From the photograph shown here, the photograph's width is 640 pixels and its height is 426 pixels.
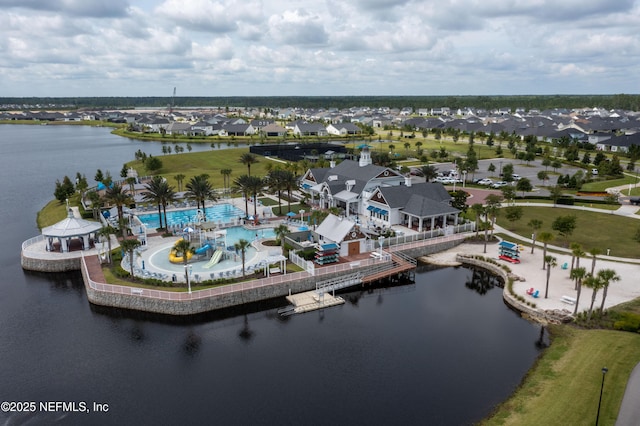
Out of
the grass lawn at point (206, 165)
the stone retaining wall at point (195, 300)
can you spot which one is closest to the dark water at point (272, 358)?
the stone retaining wall at point (195, 300)

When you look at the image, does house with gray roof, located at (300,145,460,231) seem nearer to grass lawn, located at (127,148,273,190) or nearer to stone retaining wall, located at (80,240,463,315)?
stone retaining wall, located at (80,240,463,315)

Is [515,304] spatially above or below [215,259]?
below

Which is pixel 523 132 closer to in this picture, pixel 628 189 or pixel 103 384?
pixel 628 189

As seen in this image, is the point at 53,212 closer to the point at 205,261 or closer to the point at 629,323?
the point at 205,261

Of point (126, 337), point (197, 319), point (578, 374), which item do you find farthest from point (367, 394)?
point (126, 337)

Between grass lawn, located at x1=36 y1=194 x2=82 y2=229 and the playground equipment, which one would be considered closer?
the playground equipment

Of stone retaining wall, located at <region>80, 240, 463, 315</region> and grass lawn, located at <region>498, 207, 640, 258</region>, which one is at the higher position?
grass lawn, located at <region>498, 207, 640, 258</region>

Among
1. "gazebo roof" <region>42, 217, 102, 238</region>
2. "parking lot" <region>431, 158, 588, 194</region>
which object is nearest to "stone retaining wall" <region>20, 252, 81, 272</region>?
"gazebo roof" <region>42, 217, 102, 238</region>

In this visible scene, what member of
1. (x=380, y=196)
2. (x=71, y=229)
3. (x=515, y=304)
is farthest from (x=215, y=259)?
(x=515, y=304)
